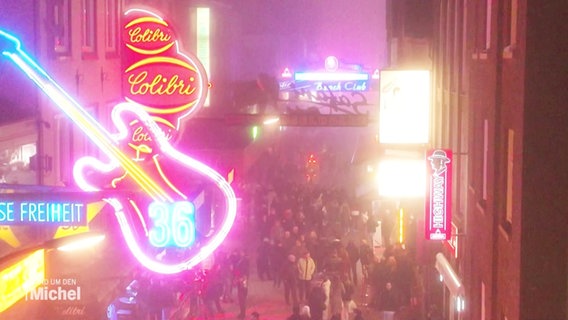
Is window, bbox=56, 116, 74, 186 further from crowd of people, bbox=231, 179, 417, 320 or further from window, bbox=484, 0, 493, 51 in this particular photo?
window, bbox=484, 0, 493, 51

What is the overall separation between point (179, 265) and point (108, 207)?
563cm

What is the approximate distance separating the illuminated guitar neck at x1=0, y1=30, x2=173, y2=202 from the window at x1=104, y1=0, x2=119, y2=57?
5.86 meters

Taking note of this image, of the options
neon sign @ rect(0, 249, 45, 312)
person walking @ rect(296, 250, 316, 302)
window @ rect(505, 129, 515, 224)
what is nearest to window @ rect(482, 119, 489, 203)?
window @ rect(505, 129, 515, 224)

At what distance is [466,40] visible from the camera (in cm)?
1880

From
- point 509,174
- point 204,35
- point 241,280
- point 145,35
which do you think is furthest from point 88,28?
point 204,35

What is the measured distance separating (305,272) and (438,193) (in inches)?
211

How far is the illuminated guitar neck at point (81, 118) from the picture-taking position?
13.2 metres

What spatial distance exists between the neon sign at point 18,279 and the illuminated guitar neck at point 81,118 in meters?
4.67

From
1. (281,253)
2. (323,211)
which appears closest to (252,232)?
(323,211)

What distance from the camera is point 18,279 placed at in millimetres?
8406

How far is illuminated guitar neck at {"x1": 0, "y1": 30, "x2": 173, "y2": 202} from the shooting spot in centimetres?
1316

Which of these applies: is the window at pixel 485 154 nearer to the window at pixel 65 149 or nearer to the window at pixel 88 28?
the window at pixel 65 149

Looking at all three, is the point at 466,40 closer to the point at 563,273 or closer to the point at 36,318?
the point at 563,273

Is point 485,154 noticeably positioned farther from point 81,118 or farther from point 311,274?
point 81,118
